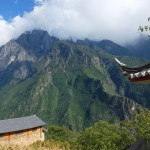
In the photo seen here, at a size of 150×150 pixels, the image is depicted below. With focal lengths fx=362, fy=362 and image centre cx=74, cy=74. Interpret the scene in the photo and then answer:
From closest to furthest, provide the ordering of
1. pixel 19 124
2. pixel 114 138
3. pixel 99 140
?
pixel 114 138 → pixel 99 140 → pixel 19 124

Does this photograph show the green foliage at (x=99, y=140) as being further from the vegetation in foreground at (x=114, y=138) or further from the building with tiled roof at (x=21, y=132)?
the building with tiled roof at (x=21, y=132)

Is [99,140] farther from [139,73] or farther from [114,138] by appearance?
[139,73]

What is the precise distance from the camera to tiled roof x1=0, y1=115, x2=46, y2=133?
63588mm

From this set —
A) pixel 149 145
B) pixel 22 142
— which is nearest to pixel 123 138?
pixel 22 142

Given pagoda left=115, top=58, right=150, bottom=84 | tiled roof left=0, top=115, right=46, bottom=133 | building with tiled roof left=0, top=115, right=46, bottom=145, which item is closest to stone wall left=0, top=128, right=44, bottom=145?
building with tiled roof left=0, top=115, right=46, bottom=145

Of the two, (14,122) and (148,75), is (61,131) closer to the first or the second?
(14,122)

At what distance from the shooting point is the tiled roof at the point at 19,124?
63588 mm

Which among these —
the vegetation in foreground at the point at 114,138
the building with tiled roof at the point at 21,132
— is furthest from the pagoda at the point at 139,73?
the building with tiled roof at the point at 21,132

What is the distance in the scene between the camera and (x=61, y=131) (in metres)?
96.1

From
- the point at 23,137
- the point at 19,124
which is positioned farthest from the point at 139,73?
the point at 19,124

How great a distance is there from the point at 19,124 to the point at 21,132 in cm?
502

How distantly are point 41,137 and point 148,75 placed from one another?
5940 cm

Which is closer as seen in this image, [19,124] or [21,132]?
[21,132]

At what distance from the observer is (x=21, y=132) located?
63031 millimetres
